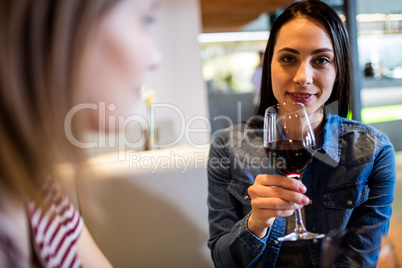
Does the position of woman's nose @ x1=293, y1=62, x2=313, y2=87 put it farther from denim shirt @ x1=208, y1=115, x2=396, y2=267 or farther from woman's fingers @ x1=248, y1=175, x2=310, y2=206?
woman's fingers @ x1=248, y1=175, x2=310, y2=206

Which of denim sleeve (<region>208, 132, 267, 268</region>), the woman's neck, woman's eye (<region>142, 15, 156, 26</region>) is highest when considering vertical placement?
woman's eye (<region>142, 15, 156, 26</region>)

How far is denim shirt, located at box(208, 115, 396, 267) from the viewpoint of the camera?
2.86 ft

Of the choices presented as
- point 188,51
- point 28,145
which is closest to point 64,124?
point 28,145

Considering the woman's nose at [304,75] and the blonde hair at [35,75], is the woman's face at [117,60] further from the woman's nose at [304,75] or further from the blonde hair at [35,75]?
the woman's nose at [304,75]

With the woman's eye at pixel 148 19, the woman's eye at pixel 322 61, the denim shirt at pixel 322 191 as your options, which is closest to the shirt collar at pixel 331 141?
the denim shirt at pixel 322 191

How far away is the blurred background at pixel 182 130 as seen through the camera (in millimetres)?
977

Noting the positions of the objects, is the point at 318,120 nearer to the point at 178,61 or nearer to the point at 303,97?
the point at 303,97

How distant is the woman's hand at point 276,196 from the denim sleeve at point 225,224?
138 mm

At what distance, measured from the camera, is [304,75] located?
815 mm

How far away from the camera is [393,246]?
42 cm

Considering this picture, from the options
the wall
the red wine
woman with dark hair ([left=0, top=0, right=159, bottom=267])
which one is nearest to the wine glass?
the red wine

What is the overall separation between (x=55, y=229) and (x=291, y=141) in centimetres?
45

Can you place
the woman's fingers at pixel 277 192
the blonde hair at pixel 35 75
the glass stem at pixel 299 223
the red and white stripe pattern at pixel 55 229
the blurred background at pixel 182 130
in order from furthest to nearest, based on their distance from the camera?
the blurred background at pixel 182 130 < the glass stem at pixel 299 223 < the woman's fingers at pixel 277 192 < the red and white stripe pattern at pixel 55 229 < the blonde hair at pixel 35 75

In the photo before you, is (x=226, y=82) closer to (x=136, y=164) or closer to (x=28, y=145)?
Answer: (x=136, y=164)
